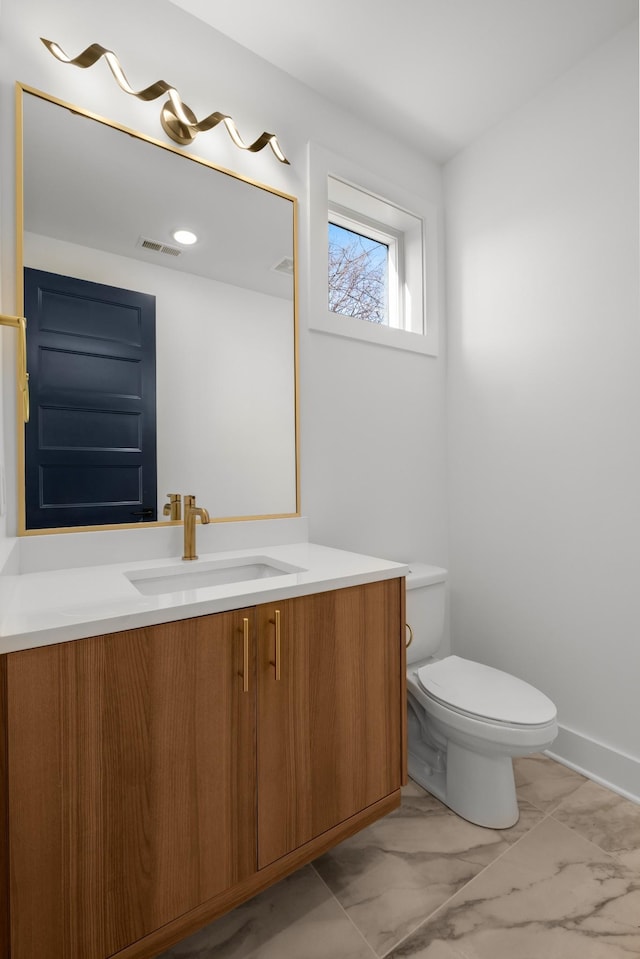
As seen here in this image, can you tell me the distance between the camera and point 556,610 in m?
1.91

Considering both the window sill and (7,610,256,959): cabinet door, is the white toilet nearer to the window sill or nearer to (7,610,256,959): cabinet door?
(7,610,256,959): cabinet door

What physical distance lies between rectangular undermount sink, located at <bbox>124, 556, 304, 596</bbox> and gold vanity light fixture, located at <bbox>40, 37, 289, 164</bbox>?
4.36ft

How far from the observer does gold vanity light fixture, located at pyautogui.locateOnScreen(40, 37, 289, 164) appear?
4.33ft

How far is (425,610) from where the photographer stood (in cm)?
190

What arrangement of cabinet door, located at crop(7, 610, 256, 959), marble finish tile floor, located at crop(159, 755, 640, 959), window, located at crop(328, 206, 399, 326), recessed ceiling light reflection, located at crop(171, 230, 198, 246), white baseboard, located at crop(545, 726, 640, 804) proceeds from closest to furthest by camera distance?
cabinet door, located at crop(7, 610, 256, 959) < marble finish tile floor, located at crop(159, 755, 640, 959) < recessed ceiling light reflection, located at crop(171, 230, 198, 246) < white baseboard, located at crop(545, 726, 640, 804) < window, located at crop(328, 206, 399, 326)

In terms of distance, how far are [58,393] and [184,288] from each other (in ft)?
1.70

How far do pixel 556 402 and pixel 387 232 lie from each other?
1.14 meters

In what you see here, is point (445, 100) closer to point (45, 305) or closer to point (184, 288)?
point (184, 288)

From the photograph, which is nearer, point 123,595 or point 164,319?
point 123,595

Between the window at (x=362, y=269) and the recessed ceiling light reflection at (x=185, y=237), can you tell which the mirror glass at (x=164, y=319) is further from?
the window at (x=362, y=269)

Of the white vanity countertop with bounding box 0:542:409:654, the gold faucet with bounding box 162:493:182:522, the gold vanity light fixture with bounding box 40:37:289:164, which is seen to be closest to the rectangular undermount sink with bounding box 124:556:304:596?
the white vanity countertop with bounding box 0:542:409:654

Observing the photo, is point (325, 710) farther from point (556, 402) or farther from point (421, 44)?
point (421, 44)

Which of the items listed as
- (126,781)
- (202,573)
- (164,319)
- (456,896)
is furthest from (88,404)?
(456,896)

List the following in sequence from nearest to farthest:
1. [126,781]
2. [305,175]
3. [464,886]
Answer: [126,781], [464,886], [305,175]
